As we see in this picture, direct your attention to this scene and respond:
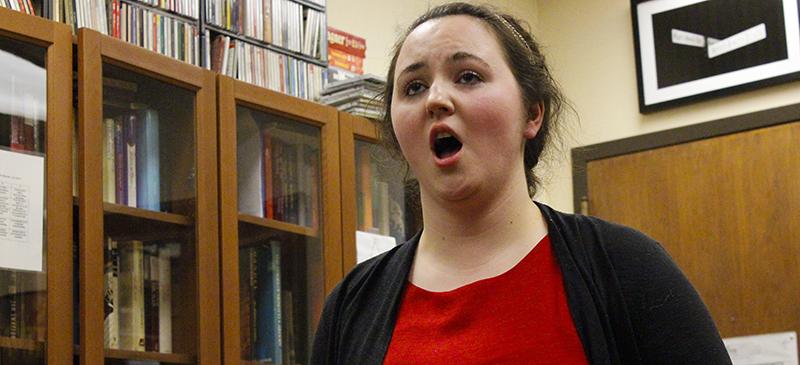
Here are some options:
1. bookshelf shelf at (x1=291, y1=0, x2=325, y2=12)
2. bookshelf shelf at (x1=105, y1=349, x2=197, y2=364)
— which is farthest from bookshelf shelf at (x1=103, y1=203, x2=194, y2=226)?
bookshelf shelf at (x1=291, y1=0, x2=325, y2=12)

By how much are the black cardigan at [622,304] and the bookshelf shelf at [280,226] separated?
1.14m

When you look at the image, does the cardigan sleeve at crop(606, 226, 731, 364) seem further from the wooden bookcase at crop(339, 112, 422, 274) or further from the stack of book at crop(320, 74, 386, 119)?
the stack of book at crop(320, 74, 386, 119)

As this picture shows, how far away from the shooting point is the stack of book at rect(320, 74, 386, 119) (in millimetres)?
2445

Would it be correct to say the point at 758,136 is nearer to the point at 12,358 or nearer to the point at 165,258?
the point at 165,258

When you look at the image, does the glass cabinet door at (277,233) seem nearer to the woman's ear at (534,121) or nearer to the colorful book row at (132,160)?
the colorful book row at (132,160)

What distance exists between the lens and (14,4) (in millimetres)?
1852

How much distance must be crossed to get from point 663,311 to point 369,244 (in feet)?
4.93

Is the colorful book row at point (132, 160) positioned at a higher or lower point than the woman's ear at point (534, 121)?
higher

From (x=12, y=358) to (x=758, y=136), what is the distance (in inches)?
92.3

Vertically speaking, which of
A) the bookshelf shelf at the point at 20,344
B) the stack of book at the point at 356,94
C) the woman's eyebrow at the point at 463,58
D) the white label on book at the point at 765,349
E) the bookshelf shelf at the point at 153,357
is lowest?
the white label on book at the point at 765,349

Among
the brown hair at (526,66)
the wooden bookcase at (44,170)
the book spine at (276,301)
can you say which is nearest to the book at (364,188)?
the book spine at (276,301)

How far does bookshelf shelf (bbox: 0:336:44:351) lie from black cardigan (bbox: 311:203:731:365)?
0.83 metres

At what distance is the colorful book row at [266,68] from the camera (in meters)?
2.31

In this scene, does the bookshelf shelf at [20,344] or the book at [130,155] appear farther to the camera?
the book at [130,155]
